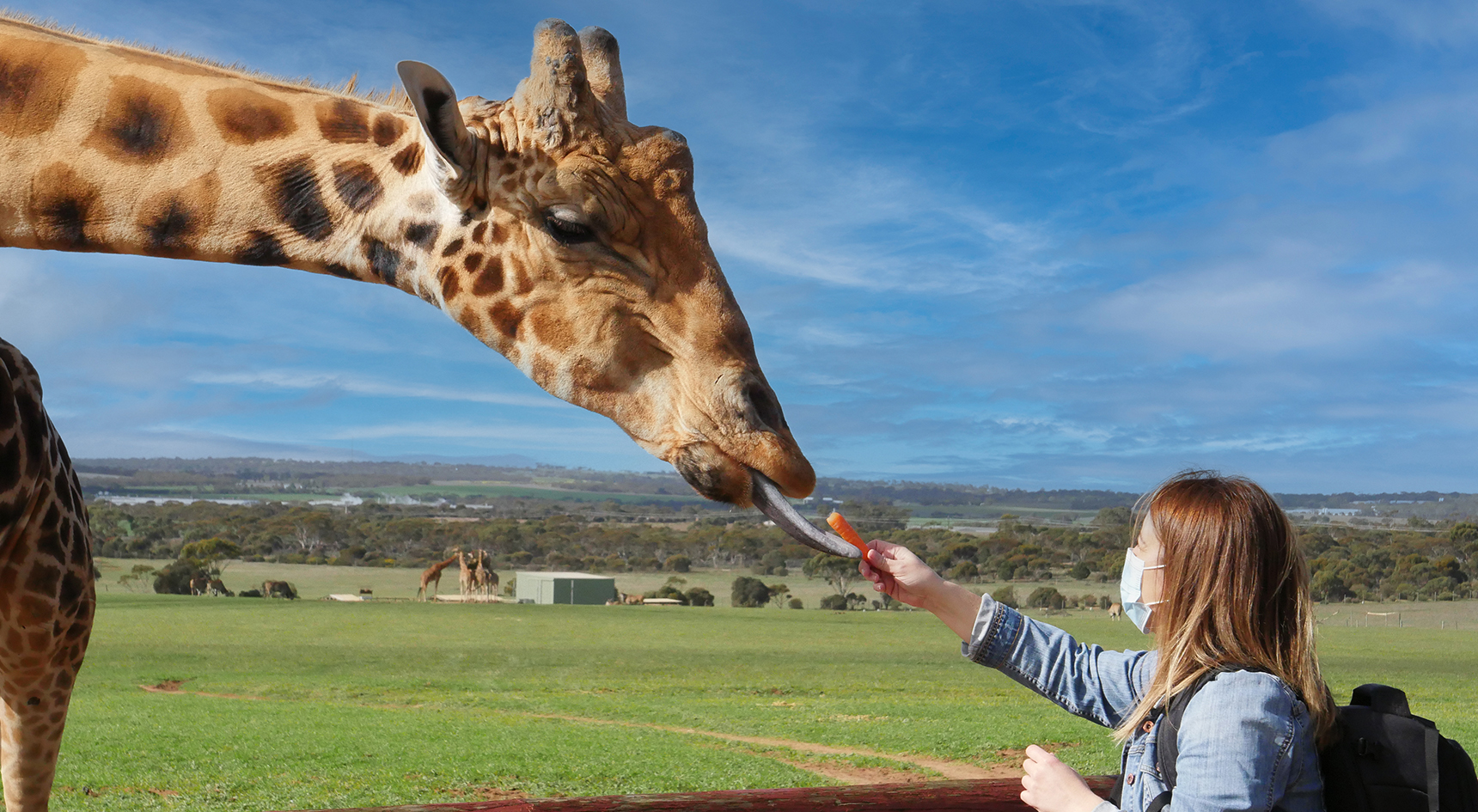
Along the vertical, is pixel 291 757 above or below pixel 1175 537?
below

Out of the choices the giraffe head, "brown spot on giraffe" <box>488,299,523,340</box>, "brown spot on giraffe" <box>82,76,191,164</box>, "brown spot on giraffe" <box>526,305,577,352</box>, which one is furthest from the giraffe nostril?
"brown spot on giraffe" <box>82,76,191,164</box>

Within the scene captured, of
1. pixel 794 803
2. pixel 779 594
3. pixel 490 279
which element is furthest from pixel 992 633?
pixel 779 594

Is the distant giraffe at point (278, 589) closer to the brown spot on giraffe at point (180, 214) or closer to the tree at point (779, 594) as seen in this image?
the tree at point (779, 594)

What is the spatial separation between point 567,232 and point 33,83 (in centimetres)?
104

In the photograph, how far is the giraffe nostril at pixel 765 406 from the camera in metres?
1.58

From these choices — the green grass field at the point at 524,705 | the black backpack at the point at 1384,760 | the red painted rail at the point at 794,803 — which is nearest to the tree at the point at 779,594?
the green grass field at the point at 524,705

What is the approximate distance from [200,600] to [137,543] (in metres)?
40.1

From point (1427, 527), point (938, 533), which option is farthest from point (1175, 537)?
point (1427, 527)

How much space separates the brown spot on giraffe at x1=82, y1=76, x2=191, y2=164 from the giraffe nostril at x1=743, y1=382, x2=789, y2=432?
3.74ft

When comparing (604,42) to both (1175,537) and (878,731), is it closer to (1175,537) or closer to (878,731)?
(1175,537)

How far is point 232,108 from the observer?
1.88 m

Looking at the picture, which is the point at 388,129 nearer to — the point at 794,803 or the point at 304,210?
the point at 304,210

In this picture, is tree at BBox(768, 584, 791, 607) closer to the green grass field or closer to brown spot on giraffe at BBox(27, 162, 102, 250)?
the green grass field

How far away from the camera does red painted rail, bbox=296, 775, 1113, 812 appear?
2.79m
